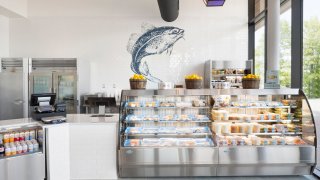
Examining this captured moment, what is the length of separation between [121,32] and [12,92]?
3.38 m

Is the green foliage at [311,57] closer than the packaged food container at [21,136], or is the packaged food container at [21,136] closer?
the packaged food container at [21,136]

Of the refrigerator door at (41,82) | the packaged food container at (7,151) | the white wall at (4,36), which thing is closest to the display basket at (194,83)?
the packaged food container at (7,151)

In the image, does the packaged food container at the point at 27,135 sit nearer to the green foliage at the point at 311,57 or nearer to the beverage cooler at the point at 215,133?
the beverage cooler at the point at 215,133

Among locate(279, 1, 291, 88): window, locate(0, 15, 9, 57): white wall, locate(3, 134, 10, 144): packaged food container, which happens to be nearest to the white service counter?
locate(3, 134, 10, 144): packaged food container

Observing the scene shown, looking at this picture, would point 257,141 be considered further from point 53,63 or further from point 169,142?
point 53,63

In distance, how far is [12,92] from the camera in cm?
673

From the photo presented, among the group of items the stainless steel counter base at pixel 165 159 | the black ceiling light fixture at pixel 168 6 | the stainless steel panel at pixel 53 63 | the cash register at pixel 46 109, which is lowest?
the stainless steel counter base at pixel 165 159

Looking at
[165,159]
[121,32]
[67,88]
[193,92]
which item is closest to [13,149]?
[165,159]

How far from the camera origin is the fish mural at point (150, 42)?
295 inches

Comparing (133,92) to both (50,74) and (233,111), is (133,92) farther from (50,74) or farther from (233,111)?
(50,74)

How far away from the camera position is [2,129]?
3.42 metres

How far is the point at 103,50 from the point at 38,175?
466cm

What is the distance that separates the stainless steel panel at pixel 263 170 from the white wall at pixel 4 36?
270 inches

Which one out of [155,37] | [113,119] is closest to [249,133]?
[113,119]
